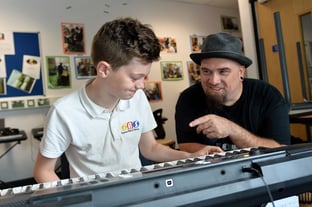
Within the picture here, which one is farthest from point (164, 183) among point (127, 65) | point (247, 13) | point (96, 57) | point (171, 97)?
point (171, 97)

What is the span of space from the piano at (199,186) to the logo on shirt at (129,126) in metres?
0.67

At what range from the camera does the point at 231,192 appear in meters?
0.48

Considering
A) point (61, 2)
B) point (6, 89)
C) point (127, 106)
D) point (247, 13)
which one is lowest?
point (127, 106)

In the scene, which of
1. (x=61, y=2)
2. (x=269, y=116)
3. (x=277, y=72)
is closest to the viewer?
(x=269, y=116)

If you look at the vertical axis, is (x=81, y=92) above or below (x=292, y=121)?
above

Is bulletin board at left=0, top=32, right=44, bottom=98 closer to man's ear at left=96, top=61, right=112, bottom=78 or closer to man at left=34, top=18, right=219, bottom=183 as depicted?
man at left=34, top=18, right=219, bottom=183

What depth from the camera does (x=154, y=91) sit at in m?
5.05

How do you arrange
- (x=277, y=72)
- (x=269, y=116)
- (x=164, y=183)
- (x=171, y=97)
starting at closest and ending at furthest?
(x=164, y=183) < (x=269, y=116) < (x=277, y=72) < (x=171, y=97)

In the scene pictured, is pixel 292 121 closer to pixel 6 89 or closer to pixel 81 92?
pixel 81 92

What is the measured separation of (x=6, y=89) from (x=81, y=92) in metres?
3.34

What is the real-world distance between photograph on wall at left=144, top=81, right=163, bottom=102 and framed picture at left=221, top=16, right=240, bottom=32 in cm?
177

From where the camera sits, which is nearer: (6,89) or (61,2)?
(6,89)

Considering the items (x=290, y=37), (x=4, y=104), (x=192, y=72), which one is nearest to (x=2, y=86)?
(x=4, y=104)

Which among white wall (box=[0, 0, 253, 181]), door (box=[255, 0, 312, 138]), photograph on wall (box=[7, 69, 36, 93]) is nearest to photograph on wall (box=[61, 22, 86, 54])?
white wall (box=[0, 0, 253, 181])
